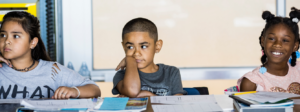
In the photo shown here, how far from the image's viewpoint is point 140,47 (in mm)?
1588

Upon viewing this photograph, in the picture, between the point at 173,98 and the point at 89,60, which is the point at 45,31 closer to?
the point at 89,60

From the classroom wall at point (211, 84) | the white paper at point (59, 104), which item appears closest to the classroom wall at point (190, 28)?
the classroom wall at point (211, 84)

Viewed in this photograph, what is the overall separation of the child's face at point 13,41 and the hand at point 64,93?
1.31ft

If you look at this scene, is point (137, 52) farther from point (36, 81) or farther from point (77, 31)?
point (77, 31)

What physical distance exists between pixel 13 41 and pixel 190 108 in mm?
1086

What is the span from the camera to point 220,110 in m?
0.98

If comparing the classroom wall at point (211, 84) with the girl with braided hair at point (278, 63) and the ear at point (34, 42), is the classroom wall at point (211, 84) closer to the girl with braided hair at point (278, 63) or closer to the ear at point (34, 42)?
the girl with braided hair at point (278, 63)

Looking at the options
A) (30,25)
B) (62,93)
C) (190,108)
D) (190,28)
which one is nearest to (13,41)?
(30,25)

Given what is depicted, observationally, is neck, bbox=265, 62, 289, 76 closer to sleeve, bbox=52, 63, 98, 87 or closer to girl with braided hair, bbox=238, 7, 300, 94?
girl with braided hair, bbox=238, 7, 300, 94

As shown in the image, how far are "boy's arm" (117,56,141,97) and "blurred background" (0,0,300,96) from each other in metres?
0.98

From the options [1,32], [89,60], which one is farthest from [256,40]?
[1,32]

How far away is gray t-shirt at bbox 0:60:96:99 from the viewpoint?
1490 mm

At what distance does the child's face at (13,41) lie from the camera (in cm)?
148

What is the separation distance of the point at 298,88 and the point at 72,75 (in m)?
1.39
